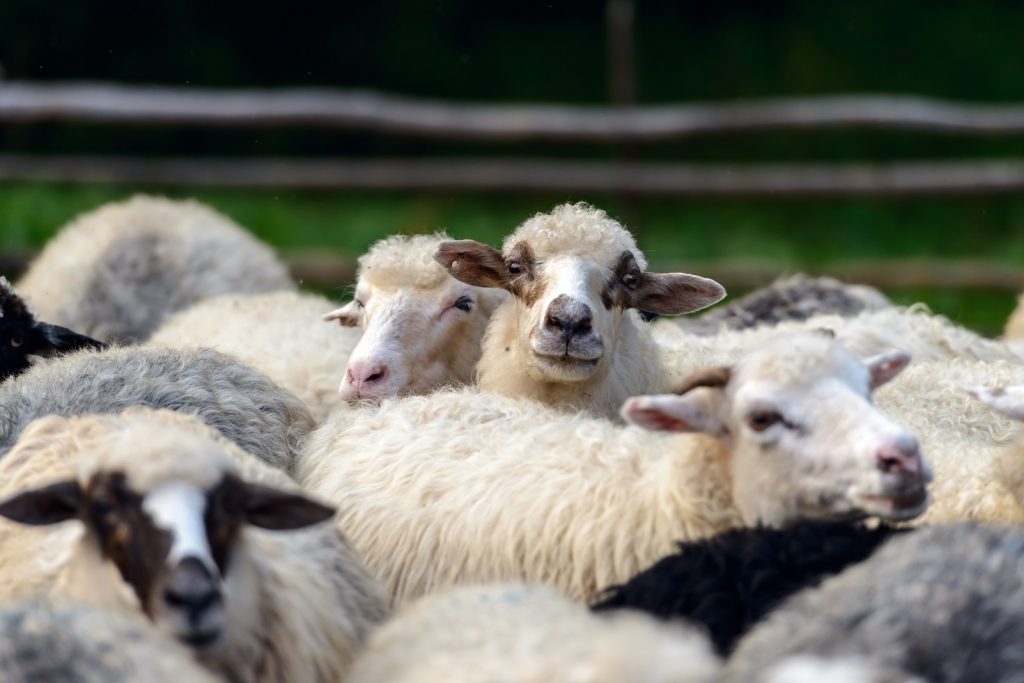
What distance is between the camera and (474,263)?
522 cm

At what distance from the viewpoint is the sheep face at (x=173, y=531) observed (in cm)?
311

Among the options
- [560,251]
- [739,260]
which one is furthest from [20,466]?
[739,260]

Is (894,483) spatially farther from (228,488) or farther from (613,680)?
(228,488)

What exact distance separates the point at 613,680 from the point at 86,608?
114 centimetres

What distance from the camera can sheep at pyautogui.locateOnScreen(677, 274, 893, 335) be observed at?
22.7 feet

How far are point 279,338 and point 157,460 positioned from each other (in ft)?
9.13

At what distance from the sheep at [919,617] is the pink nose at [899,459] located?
21 cm

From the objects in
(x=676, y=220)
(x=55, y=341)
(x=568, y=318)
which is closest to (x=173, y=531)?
(x=568, y=318)

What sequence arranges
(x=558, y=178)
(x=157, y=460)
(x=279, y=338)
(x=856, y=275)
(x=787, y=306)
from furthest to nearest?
(x=558, y=178), (x=856, y=275), (x=787, y=306), (x=279, y=338), (x=157, y=460)

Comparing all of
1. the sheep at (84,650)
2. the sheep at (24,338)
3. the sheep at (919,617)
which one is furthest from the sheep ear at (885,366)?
the sheep at (24,338)

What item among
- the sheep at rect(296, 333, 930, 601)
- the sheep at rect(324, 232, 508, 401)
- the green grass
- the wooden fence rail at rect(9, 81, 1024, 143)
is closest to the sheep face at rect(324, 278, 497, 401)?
the sheep at rect(324, 232, 508, 401)

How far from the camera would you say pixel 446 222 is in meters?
13.9

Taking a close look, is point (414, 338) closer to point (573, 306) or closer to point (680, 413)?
point (573, 306)

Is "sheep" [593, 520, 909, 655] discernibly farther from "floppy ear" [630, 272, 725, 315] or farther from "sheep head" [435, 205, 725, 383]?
"floppy ear" [630, 272, 725, 315]
